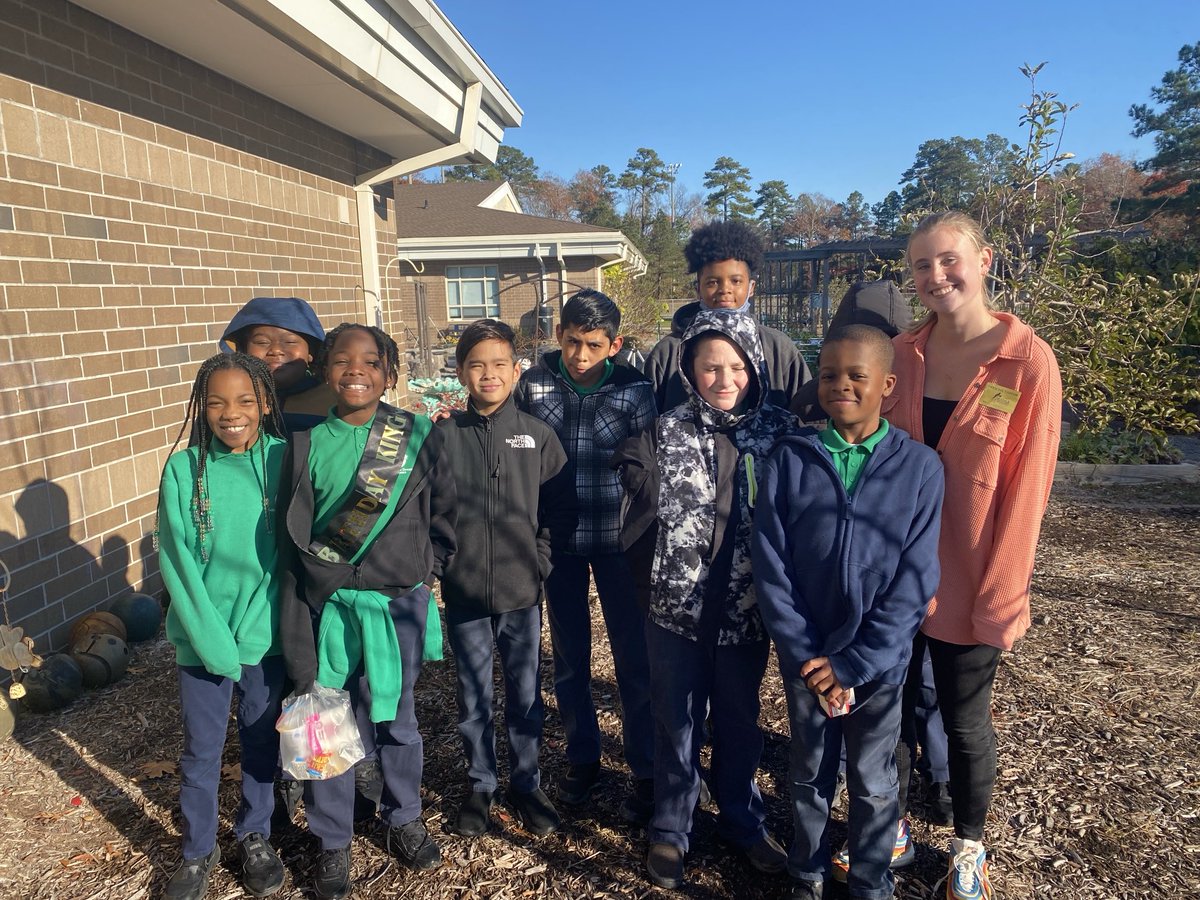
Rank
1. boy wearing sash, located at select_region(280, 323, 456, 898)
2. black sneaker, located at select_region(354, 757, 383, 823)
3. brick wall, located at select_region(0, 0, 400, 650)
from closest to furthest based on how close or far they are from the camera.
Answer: boy wearing sash, located at select_region(280, 323, 456, 898) → black sneaker, located at select_region(354, 757, 383, 823) → brick wall, located at select_region(0, 0, 400, 650)

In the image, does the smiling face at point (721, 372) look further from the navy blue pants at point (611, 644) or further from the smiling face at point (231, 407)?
the smiling face at point (231, 407)

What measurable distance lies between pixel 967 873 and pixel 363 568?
209cm

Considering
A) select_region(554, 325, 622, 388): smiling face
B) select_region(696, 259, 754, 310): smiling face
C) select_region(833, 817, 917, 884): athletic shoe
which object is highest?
select_region(696, 259, 754, 310): smiling face

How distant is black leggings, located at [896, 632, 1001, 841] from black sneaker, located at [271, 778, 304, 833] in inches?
87.4

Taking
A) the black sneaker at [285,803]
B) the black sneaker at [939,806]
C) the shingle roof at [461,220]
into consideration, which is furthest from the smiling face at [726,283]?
A: the shingle roof at [461,220]

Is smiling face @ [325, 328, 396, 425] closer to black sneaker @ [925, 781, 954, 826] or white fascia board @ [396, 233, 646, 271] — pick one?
black sneaker @ [925, 781, 954, 826]

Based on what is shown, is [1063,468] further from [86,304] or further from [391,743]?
[86,304]

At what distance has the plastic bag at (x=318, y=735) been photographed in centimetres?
254

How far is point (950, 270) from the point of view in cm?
256

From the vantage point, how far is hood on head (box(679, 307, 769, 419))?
2646 mm

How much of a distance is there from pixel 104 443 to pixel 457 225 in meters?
Result: 18.4

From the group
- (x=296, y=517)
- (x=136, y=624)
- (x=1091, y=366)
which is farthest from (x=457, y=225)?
(x=296, y=517)

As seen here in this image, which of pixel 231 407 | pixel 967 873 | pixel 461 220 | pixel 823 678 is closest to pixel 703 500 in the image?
pixel 823 678

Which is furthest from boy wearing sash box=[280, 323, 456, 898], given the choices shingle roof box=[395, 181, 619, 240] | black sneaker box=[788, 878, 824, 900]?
shingle roof box=[395, 181, 619, 240]
